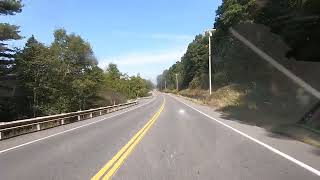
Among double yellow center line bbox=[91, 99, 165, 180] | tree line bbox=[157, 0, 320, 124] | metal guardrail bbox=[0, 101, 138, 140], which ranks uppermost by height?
tree line bbox=[157, 0, 320, 124]

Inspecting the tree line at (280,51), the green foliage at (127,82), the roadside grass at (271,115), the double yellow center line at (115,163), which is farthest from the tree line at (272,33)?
the green foliage at (127,82)

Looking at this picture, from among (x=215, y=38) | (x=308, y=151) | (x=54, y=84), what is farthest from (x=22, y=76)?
(x=215, y=38)

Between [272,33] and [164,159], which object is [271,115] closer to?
[272,33]

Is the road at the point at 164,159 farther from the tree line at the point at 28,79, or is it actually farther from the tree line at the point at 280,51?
the tree line at the point at 28,79

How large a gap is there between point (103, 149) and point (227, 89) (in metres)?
52.6

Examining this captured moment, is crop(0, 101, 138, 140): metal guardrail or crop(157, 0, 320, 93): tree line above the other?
crop(157, 0, 320, 93): tree line

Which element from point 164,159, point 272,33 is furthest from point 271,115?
point 164,159

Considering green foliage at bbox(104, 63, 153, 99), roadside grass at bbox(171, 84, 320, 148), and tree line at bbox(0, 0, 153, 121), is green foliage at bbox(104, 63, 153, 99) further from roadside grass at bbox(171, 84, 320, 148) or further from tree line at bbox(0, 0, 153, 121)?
tree line at bbox(0, 0, 153, 121)

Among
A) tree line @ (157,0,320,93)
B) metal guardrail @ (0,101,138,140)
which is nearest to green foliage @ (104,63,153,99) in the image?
tree line @ (157,0,320,93)

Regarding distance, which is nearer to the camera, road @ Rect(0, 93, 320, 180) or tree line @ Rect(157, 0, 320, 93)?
road @ Rect(0, 93, 320, 180)

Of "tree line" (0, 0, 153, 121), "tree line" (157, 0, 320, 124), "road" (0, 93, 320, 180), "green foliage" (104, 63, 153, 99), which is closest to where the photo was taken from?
"road" (0, 93, 320, 180)

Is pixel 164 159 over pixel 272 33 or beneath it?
beneath

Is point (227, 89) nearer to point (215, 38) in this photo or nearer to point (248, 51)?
point (248, 51)

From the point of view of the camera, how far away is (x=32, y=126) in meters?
27.8
